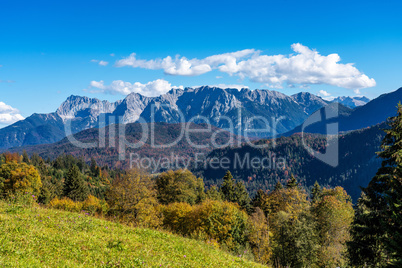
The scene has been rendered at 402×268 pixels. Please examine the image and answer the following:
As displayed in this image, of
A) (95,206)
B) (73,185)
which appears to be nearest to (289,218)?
(95,206)

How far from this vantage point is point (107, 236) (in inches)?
468

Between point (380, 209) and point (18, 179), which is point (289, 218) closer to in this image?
point (380, 209)

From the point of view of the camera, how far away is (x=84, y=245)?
10.1 m

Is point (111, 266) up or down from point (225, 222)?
up

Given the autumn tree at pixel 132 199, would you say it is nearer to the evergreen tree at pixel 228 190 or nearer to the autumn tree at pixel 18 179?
the autumn tree at pixel 18 179

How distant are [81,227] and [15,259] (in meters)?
5.05

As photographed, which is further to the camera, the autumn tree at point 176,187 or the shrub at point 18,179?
the autumn tree at point 176,187

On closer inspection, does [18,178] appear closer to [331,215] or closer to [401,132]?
[331,215]

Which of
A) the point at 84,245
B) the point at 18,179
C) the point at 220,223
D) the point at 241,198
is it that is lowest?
the point at 241,198

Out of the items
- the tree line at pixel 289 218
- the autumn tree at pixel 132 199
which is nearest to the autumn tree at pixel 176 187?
the tree line at pixel 289 218

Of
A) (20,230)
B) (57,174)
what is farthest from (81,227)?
(57,174)

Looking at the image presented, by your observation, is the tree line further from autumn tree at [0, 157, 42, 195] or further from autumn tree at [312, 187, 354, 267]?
autumn tree at [0, 157, 42, 195]

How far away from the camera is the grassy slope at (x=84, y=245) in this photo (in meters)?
Answer: 8.38

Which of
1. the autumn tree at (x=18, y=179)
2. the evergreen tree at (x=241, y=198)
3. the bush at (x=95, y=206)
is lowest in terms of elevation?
the evergreen tree at (x=241, y=198)
